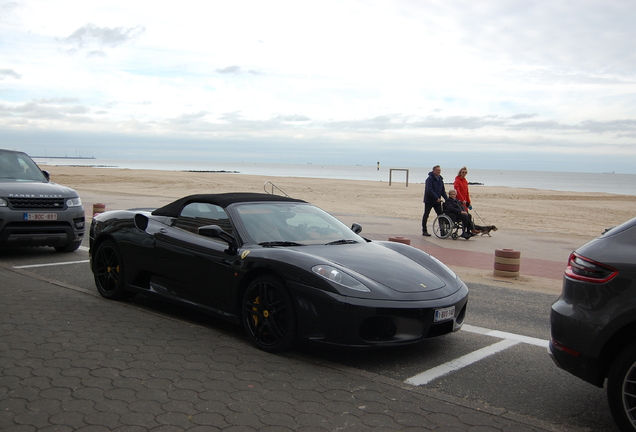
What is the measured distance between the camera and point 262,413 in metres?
3.87

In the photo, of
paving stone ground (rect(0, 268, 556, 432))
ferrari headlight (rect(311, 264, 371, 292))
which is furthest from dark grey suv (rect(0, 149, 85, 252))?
ferrari headlight (rect(311, 264, 371, 292))

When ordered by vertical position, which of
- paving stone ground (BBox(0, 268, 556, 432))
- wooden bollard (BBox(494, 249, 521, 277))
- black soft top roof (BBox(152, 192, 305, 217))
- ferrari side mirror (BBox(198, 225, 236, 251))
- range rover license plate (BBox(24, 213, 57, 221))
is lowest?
paving stone ground (BBox(0, 268, 556, 432))

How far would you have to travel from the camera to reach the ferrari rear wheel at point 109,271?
22.6 ft

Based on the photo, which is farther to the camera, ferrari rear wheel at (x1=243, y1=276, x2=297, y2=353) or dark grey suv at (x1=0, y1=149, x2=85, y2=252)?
dark grey suv at (x1=0, y1=149, x2=85, y2=252)

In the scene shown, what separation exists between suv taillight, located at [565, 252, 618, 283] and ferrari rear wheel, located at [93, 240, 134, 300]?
4822mm

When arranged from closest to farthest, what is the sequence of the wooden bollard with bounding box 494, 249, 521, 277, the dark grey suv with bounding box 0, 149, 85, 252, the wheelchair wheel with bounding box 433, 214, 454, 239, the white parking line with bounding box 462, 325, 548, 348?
the white parking line with bounding box 462, 325, 548, 348 < the wooden bollard with bounding box 494, 249, 521, 277 < the dark grey suv with bounding box 0, 149, 85, 252 < the wheelchair wheel with bounding box 433, 214, 454, 239

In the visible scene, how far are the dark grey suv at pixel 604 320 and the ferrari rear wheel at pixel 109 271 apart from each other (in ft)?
15.7

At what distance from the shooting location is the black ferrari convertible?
4.79m

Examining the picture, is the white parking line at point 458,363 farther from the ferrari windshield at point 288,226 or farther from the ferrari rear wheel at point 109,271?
the ferrari rear wheel at point 109,271

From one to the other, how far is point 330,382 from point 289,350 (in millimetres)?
714

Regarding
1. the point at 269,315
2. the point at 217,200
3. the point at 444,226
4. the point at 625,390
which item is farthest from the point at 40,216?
the point at 444,226

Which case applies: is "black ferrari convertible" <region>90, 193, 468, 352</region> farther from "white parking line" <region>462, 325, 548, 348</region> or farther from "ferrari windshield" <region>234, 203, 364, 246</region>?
"white parking line" <region>462, 325, 548, 348</region>

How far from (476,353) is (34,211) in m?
7.52

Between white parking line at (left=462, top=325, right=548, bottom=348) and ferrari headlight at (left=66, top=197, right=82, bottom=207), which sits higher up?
ferrari headlight at (left=66, top=197, right=82, bottom=207)
